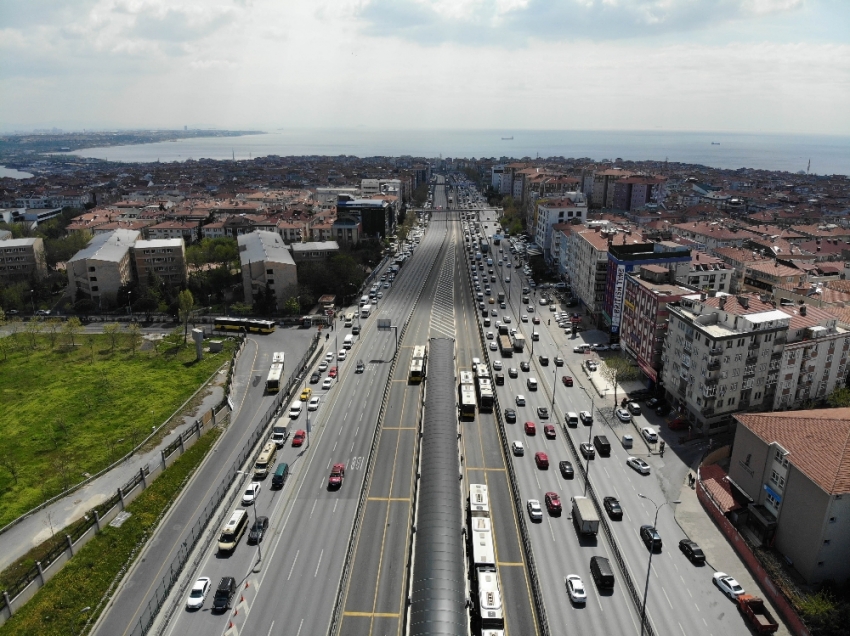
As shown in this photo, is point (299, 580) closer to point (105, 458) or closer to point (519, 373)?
point (105, 458)

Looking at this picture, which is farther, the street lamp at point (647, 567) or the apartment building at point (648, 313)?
the apartment building at point (648, 313)

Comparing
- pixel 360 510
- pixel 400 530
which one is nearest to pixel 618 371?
pixel 400 530

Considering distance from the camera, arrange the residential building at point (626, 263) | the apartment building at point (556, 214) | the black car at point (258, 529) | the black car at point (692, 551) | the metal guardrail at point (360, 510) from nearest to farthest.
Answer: the metal guardrail at point (360, 510) → the black car at point (692, 551) → the black car at point (258, 529) → the residential building at point (626, 263) → the apartment building at point (556, 214)

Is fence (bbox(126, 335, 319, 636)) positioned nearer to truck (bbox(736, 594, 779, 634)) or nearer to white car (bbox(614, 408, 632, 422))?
truck (bbox(736, 594, 779, 634))

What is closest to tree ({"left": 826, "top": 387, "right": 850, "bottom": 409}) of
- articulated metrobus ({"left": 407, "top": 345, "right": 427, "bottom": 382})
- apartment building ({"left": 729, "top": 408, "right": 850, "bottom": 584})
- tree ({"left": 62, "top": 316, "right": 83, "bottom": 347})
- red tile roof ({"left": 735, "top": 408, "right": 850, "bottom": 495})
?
red tile roof ({"left": 735, "top": 408, "right": 850, "bottom": 495})

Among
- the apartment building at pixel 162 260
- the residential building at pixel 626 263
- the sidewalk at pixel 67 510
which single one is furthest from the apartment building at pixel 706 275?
the apartment building at pixel 162 260

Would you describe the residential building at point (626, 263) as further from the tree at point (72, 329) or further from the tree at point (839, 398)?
the tree at point (72, 329)

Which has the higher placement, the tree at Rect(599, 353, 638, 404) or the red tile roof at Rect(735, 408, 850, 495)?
the red tile roof at Rect(735, 408, 850, 495)
